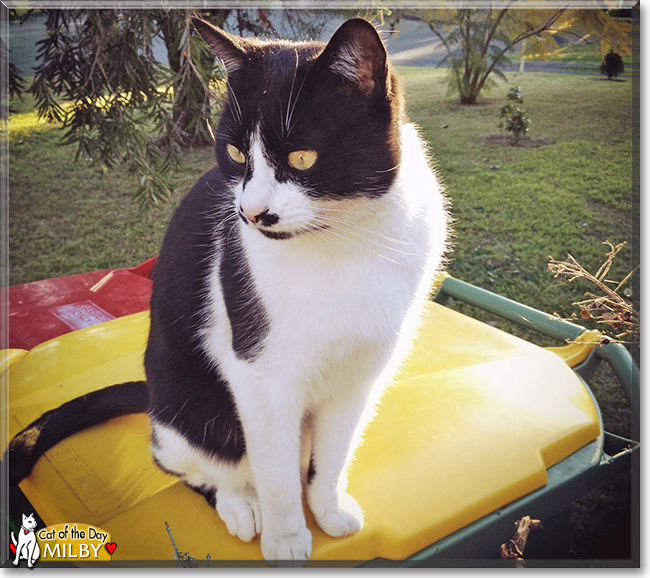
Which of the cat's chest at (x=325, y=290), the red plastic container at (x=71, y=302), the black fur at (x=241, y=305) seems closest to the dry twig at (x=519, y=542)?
the cat's chest at (x=325, y=290)

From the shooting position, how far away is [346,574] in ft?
3.18

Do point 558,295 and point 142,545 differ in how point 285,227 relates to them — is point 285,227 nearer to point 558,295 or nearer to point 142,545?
point 142,545

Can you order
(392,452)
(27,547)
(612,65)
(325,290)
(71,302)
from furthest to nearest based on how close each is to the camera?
1. (612,65)
2. (71,302)
3. (392,452)
4. (27,547)
5. (325,290)

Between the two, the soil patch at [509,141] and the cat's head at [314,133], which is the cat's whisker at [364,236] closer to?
the cat's head at [314,133]

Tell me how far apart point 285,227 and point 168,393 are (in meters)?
0.51

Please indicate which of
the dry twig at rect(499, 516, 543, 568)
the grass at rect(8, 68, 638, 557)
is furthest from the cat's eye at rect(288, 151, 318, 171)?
the grass at rect(8, 68, 638, 557)

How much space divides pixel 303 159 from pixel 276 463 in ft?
1.65

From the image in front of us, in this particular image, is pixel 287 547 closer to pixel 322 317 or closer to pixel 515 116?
pixel 322 317

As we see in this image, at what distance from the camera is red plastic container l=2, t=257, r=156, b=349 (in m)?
1.75

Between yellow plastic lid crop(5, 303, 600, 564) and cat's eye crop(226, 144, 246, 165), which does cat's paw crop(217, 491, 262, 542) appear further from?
cat's eye crop(226, 144, 246, 165)

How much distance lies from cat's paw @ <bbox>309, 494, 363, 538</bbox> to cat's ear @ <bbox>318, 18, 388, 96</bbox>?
74cm

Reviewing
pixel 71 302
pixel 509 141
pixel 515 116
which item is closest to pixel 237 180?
pixel 71 302

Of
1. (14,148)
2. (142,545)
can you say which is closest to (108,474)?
(142,545)

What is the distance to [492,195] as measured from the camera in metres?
3.34
